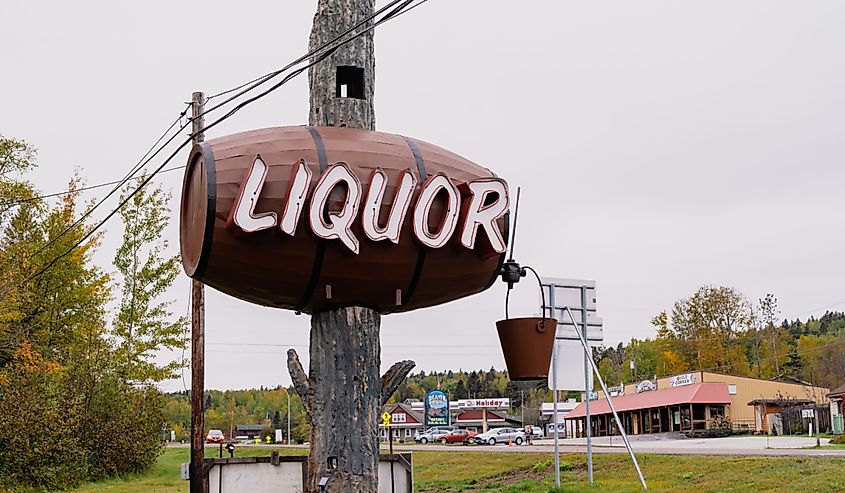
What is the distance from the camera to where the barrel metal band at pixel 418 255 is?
15.8ft

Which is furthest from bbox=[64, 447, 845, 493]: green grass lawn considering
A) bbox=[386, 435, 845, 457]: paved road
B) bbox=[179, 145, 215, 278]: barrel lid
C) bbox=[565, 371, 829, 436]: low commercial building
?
bbox=[565, 371, 829, 436]: low commercial building

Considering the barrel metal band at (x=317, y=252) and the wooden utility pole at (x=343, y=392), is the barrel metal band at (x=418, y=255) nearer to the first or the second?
the wooden utility pole at (x=343, y=392)

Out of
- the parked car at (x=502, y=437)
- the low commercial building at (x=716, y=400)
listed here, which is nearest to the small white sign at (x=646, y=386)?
the low commercial building at (x=716, y=400)

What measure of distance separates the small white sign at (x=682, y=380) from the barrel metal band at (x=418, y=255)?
4367 cm

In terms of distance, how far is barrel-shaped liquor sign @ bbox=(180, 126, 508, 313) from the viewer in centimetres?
448

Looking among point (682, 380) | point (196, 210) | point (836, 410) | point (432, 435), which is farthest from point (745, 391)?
point (196, 210)

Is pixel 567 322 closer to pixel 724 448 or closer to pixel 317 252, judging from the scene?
pixel 317 252

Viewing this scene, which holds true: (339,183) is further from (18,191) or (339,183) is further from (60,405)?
(18,191)

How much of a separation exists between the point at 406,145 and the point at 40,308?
27.5 m

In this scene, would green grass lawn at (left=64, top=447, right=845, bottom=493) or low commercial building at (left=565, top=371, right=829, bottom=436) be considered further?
low commercial building at (left=565, top=371, right=829, bottom=436)

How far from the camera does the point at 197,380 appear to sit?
16906 mm

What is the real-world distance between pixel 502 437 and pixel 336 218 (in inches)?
1674

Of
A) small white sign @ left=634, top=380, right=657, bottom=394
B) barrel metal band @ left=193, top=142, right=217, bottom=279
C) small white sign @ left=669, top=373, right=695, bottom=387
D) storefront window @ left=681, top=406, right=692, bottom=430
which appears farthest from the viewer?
small white sign @ left=634, top=380, right=657, bottom=394

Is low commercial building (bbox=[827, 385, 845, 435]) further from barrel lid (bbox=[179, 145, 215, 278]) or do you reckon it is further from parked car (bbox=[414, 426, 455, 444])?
barrel lid (bbox=[179, 145, 215, 278])
